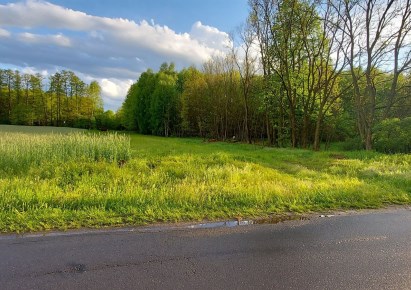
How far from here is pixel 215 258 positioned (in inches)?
146

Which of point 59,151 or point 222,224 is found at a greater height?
point 59,151

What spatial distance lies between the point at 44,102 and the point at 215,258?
8328 centimetres

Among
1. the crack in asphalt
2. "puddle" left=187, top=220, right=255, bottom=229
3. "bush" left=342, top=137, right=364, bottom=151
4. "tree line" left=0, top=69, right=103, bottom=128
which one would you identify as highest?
"tree line" left=0, top=69, right=103, bottom=128

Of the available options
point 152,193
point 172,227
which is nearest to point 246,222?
point 172,227

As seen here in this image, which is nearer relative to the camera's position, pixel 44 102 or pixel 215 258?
pixel 215 258

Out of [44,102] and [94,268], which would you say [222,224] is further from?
[44,102]

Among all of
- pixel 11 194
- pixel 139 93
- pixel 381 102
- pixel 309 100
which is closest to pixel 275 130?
pixel 309 100

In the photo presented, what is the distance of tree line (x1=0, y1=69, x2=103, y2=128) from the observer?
7356 cm

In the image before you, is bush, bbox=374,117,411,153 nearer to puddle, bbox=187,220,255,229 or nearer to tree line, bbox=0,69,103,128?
puddle, bbox=187,220,255,229

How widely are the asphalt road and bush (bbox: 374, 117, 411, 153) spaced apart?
1560 cm

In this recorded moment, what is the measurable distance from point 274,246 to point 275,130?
29.0 metres

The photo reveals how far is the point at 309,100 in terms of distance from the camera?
24.1 meters

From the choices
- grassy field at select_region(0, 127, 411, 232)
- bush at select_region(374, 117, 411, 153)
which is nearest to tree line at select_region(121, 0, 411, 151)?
bush at select_region(374, 117, 411, 153)

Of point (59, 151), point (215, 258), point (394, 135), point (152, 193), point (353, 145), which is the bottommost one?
point (215, 258)
